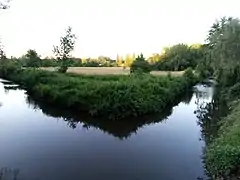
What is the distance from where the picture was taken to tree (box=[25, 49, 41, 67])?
72375 mm

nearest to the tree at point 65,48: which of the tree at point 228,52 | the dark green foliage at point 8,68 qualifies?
the dark green foliage at point 8,68

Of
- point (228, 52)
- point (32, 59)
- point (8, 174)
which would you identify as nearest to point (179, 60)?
point (32, 59)

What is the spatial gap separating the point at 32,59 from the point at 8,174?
202 ft

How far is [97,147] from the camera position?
59.4 feet

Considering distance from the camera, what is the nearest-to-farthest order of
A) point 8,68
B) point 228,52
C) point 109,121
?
point 109,121
point 228,52
point 8,68

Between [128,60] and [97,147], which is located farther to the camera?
[128,60]

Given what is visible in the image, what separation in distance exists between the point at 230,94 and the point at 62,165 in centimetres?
1930

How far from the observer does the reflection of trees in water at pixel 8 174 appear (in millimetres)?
13320

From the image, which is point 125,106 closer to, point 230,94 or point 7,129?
point 7,129

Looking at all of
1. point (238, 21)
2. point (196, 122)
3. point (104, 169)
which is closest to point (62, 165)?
point (104, 169)

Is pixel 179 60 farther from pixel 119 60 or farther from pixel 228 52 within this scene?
pixel 228 52

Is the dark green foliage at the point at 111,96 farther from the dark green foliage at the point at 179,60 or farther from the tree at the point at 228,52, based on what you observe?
the dark green foliage at the point at 179,60

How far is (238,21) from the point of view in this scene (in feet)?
107

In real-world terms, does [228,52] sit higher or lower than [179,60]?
higher
